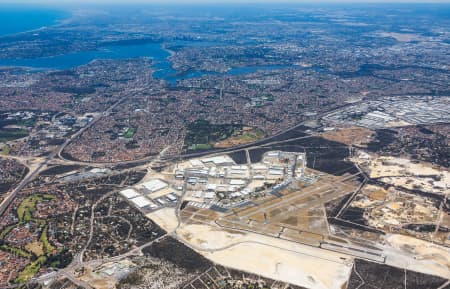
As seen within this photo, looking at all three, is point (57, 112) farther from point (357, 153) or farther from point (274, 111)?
point (357, 153)

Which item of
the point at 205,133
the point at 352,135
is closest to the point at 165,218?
the point at 205,133

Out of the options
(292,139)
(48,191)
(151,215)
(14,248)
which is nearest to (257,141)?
Result: (292,139)

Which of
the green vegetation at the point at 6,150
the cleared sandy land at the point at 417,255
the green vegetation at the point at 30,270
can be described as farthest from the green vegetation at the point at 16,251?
the cleared sandy land at the point at 417,255

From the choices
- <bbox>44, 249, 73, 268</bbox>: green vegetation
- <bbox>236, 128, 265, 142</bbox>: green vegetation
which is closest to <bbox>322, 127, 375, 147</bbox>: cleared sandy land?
<bbox>236, 128, 265, 142</bbox>: green vegetation

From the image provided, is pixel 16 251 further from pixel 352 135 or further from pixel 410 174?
Answer: pixel 352 135

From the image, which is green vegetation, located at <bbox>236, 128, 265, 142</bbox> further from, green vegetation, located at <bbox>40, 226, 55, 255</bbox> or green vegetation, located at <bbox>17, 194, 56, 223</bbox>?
green vegetation, located at <bbox>40, 226, 55, 255</bbox>

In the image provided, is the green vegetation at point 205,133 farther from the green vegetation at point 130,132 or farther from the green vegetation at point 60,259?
the green vegetation at point 60,259
